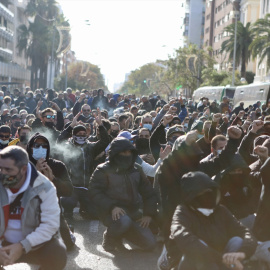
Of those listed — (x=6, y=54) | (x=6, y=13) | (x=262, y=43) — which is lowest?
(x=6, y=54)

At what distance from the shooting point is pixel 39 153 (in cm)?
755

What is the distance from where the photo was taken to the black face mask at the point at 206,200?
5312mm

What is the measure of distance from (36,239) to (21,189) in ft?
1.38

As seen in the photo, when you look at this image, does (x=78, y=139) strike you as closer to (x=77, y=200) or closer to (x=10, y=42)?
(x=77, y=200)

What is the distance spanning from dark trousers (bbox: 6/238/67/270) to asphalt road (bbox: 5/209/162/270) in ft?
3.67

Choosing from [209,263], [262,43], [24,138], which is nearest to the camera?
[209,263]

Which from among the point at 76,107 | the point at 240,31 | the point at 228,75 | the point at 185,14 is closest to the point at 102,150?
the point at 76,107

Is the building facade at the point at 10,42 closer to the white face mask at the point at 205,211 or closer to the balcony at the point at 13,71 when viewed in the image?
the balcony at the point at 13,71

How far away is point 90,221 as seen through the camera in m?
10.3

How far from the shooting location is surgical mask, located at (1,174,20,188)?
17.6ft

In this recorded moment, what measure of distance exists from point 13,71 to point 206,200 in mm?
88183

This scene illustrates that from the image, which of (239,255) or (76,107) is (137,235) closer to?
(239,255)

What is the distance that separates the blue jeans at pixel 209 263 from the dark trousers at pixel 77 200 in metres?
4.86

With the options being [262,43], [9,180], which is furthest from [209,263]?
[262,43]
